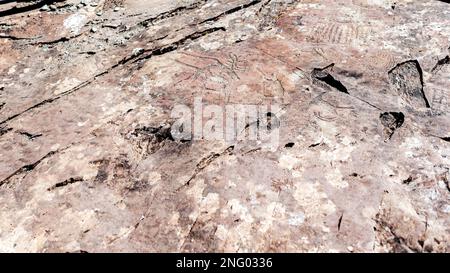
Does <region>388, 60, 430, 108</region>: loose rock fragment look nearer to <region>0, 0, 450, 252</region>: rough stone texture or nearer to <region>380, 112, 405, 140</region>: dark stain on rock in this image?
<region>0, 0, 450, 252</region>: rough stone texture

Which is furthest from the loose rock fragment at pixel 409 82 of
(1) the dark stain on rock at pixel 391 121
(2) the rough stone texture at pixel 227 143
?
(1) the dark stain on rock at pixel 391 121

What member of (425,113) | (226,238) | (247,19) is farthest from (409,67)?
(226,238)

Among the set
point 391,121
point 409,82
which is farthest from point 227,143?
point 409,82

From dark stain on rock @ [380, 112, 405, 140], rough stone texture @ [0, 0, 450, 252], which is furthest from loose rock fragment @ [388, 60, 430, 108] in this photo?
dark stain on rock @ [380, 112, 405, 140]

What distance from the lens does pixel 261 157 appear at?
2.12 meters

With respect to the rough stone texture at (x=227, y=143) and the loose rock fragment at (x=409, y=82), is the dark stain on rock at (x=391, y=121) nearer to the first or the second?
the rough stone texture at (x=227, y=143)

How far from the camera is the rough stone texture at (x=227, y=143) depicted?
184 centimetres

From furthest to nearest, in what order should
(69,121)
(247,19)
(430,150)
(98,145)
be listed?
(247,19) → (69,121) → (98,145) → (430,150)

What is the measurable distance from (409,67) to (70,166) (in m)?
2.14

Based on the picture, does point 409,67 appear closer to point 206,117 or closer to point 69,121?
point 206,117

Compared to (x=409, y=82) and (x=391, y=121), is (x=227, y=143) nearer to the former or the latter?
(x=391, y=121)

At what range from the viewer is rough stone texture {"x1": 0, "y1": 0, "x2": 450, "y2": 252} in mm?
1844

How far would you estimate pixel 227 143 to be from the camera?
222cm

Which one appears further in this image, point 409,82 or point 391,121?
point 409,82
